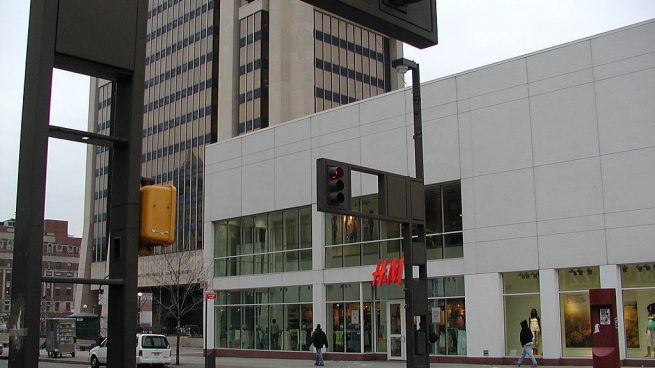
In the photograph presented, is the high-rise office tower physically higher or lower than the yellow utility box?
higher

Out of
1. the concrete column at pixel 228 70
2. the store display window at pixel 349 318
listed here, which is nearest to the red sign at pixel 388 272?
the store display window at pixel 349 318

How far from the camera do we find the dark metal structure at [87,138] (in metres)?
4.96

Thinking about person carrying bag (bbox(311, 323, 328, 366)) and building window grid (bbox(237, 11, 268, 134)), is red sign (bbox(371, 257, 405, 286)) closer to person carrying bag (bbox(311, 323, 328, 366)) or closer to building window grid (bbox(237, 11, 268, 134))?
person carrying bag (bbox(311, 323, 328, 366))

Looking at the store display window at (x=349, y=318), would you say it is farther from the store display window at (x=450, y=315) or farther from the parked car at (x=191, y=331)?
the parked car at (x=191, y=331)

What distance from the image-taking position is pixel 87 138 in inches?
222

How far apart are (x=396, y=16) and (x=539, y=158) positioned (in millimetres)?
21568

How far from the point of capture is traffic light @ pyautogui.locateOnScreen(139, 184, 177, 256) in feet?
18.7

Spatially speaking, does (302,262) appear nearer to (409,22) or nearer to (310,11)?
(409,22)

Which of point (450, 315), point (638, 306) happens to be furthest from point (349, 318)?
point (638, 306)

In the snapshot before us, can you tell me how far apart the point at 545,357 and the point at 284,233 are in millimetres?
14721

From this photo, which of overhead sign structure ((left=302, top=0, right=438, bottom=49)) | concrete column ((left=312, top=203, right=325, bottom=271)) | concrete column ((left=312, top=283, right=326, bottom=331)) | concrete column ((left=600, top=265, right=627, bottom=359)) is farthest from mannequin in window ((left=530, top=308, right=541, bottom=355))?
overhead sign structure ((left=302, top=0, right=438, bottom=49))

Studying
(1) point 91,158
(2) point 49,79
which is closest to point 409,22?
(2) point 49,79

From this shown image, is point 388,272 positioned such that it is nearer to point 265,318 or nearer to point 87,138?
point 265,318

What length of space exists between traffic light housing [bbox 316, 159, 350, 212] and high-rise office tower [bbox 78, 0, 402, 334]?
6015 centimetres
